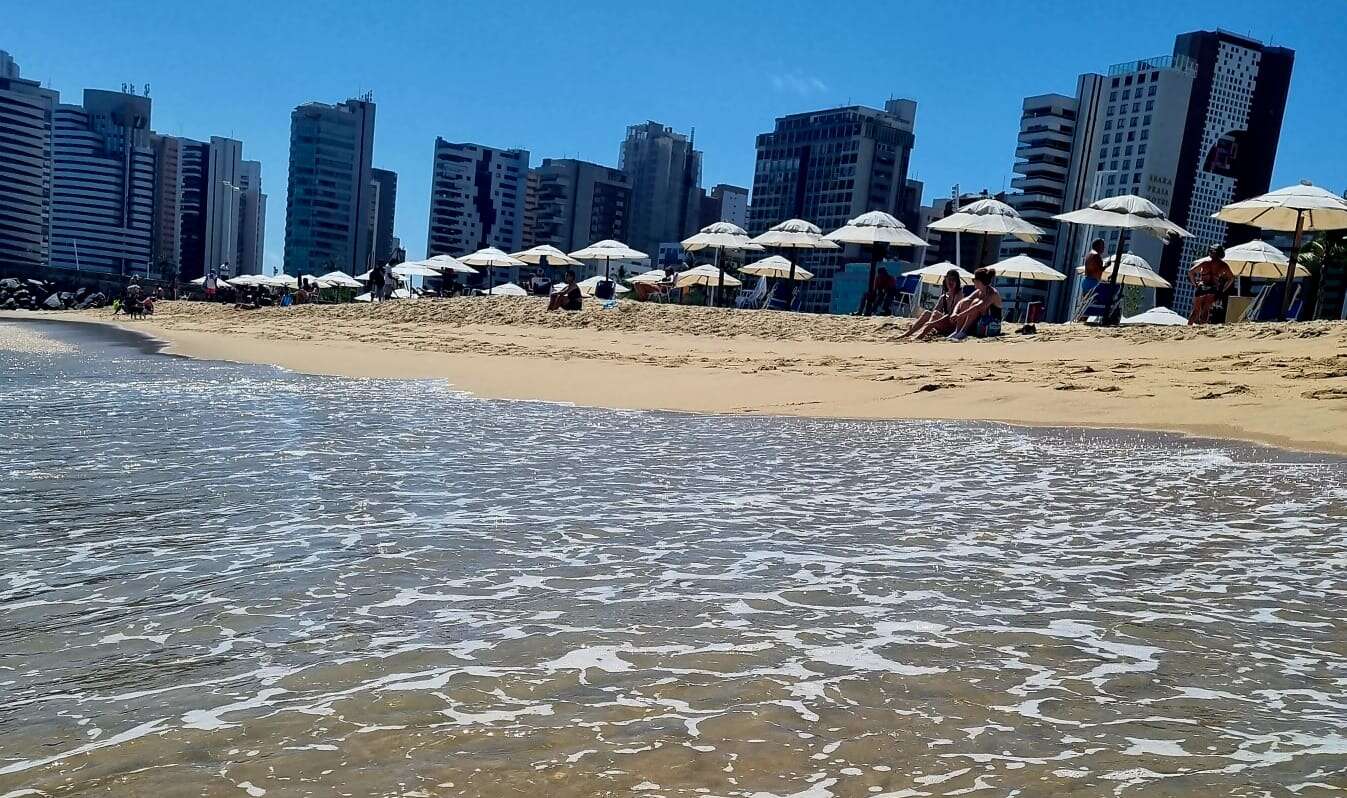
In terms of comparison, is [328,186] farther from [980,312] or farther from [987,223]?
[980,312]

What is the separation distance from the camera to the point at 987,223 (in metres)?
20.1

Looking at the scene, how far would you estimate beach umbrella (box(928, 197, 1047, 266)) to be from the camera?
1994cm

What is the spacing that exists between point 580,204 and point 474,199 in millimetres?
22812

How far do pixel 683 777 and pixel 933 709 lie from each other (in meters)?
0.60

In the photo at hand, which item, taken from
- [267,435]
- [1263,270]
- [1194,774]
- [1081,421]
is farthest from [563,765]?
[1263,270]

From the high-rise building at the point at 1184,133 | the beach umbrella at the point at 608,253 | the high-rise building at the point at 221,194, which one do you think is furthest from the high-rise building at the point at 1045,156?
the high-rise building at the point at 221,194

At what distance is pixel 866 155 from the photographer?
137 meters

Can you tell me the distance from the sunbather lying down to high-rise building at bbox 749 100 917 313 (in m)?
118

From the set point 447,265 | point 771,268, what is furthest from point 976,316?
point 447,265

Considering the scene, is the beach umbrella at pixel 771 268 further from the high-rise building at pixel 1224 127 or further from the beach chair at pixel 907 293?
the high-rise building at pixel 1224 127

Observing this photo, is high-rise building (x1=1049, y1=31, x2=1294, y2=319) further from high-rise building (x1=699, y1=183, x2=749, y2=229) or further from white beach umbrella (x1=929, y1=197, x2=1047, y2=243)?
white beach umbrella (x1=929, y1=197, x2=1047, y2=243)

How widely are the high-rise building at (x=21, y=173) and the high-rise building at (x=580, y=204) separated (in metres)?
67.7

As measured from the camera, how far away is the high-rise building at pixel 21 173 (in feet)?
402

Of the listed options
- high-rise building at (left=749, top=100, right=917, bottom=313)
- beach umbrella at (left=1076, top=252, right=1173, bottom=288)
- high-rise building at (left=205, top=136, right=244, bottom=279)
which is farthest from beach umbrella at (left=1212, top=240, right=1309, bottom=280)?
high-rise building at (left=205, top=136, right=244, bottom=279)
